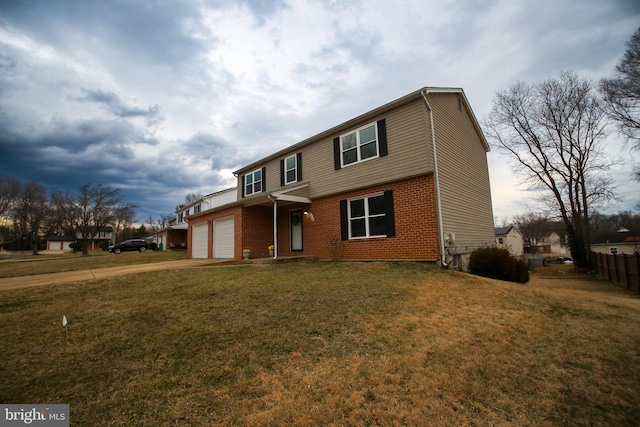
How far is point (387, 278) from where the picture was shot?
305 inches

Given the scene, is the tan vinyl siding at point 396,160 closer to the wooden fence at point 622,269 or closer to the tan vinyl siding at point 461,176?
the tan vinyl siding at point 461,176

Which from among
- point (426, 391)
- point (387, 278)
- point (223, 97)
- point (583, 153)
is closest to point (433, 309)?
point (387, 278)

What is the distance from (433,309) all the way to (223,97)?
45.5ft

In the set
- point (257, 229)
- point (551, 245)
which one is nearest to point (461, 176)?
point (257, 229)

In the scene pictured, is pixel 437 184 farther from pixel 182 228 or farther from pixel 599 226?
Result: pixel 599 226

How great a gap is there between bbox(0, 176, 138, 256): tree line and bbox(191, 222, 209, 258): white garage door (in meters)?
17.8

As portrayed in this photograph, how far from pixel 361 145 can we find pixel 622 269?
11723 millimetres

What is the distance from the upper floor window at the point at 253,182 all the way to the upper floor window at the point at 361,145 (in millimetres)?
5960

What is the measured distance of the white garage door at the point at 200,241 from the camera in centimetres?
1820

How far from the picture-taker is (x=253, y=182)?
17.7m

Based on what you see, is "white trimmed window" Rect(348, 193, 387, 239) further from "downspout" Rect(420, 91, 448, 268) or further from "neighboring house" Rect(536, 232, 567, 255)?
"neighboring house" Rect(536, 232, 567, 255)

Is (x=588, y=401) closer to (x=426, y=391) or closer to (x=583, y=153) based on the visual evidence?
(x=426, y=391)

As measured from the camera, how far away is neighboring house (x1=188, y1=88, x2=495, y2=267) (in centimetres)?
1019

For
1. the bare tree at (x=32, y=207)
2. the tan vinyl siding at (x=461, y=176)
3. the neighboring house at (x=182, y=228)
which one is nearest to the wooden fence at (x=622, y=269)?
the tan vinyl siding at (x=461, y=176)
